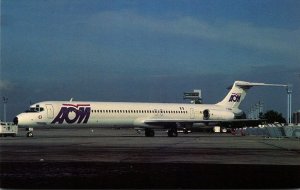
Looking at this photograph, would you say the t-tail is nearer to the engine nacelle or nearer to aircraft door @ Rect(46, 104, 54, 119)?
the engine nacelle

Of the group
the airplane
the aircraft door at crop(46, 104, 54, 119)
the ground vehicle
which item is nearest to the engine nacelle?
the airplane

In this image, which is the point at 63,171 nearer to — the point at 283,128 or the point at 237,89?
the point at 283,128

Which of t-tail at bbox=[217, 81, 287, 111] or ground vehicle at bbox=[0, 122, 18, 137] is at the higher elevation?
t-tail at bbox=[217, 81, 287, 111]

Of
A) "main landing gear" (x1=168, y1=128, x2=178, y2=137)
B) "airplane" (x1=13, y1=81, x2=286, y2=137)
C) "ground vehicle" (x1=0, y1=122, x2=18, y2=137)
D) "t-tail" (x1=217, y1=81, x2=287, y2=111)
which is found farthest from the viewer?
"t-tail" (x1=217, y1=81, x2=287, y2=111)

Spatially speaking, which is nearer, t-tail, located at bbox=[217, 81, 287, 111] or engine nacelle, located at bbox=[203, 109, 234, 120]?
engine nacelle, located at bbox=[203, 109, 234, 120]

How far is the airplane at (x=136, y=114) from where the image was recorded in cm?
4994

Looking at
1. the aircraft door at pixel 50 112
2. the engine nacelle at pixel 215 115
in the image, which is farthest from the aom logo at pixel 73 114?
the engine nacelle at pixel 215 115

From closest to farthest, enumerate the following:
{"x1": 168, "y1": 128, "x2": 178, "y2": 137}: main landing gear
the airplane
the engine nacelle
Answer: the airplane → {"x1": 168, "y1": 128, "x2": 178, "y2": 137}: main landing gear → the engine nacelle

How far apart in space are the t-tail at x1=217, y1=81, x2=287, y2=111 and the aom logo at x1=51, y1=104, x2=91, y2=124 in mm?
22578

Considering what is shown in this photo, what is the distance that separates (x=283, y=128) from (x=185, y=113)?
11.9 metres

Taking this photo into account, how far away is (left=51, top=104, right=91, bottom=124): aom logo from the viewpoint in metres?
50.3

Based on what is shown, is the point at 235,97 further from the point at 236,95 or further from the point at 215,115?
the point at 215,115

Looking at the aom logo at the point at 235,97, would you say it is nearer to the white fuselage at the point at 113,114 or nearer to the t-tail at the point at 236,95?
the t-tail at the point at 236,95

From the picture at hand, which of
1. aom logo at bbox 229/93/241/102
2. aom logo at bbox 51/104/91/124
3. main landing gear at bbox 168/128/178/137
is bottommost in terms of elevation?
main landing gear at bbox 168/128/178/137
